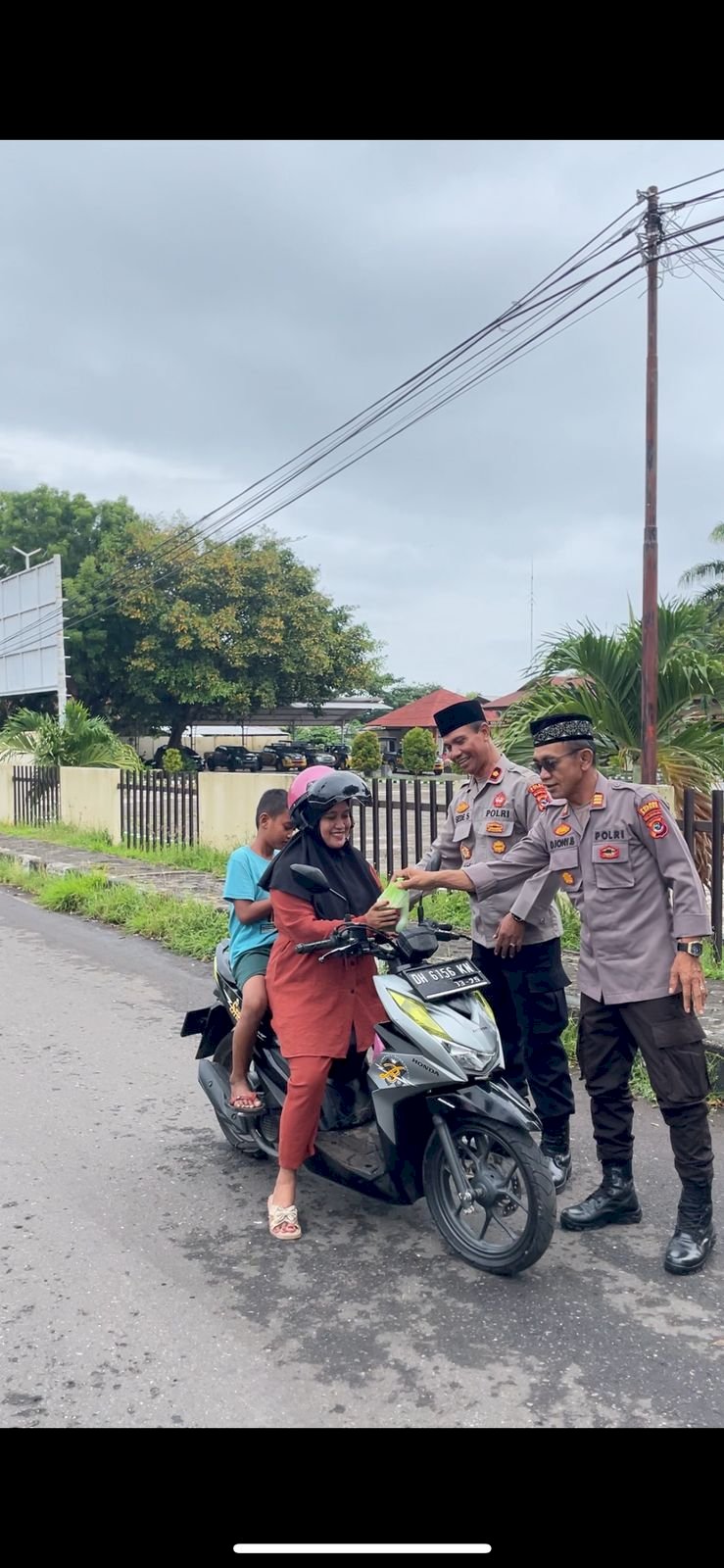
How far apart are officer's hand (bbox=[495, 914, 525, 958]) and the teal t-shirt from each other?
0.83 metres

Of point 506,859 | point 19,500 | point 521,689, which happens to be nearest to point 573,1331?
point 506,859

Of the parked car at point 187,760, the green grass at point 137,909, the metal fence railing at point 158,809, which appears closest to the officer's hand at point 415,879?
the green grass at point 137,909

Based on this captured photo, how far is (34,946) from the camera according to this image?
885 cm

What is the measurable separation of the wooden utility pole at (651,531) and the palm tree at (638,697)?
13cm

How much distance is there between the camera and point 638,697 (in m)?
8.02

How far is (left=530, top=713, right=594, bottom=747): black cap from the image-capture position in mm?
3543

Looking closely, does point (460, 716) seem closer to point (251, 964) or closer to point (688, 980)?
point (251, 964)

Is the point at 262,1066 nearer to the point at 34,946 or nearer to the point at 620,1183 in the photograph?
the point at 620,1183

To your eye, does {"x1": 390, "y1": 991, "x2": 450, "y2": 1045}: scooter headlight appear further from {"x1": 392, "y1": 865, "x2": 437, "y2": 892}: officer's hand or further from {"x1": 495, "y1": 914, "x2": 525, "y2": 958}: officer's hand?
{"x1": 495, "y1": 914, "x2": 525, "y2": 958}: officer's hand

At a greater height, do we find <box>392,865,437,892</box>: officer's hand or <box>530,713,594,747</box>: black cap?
<box>530,713,594,747</box>: black cap

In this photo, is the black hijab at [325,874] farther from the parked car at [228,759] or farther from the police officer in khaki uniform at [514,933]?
the parked car at [228,759]

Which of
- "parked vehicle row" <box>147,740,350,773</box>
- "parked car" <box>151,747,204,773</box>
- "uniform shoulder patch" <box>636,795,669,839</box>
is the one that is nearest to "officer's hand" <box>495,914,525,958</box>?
"uniform shoulder patch" <box>636,795,669,839</box>

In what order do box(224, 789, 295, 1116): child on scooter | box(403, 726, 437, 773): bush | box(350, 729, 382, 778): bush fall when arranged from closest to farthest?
box(224, 789, 295, 1116): child on scooter, box(350, 729, 382, 778): bush, box(403, 726, 437, 773): bush
